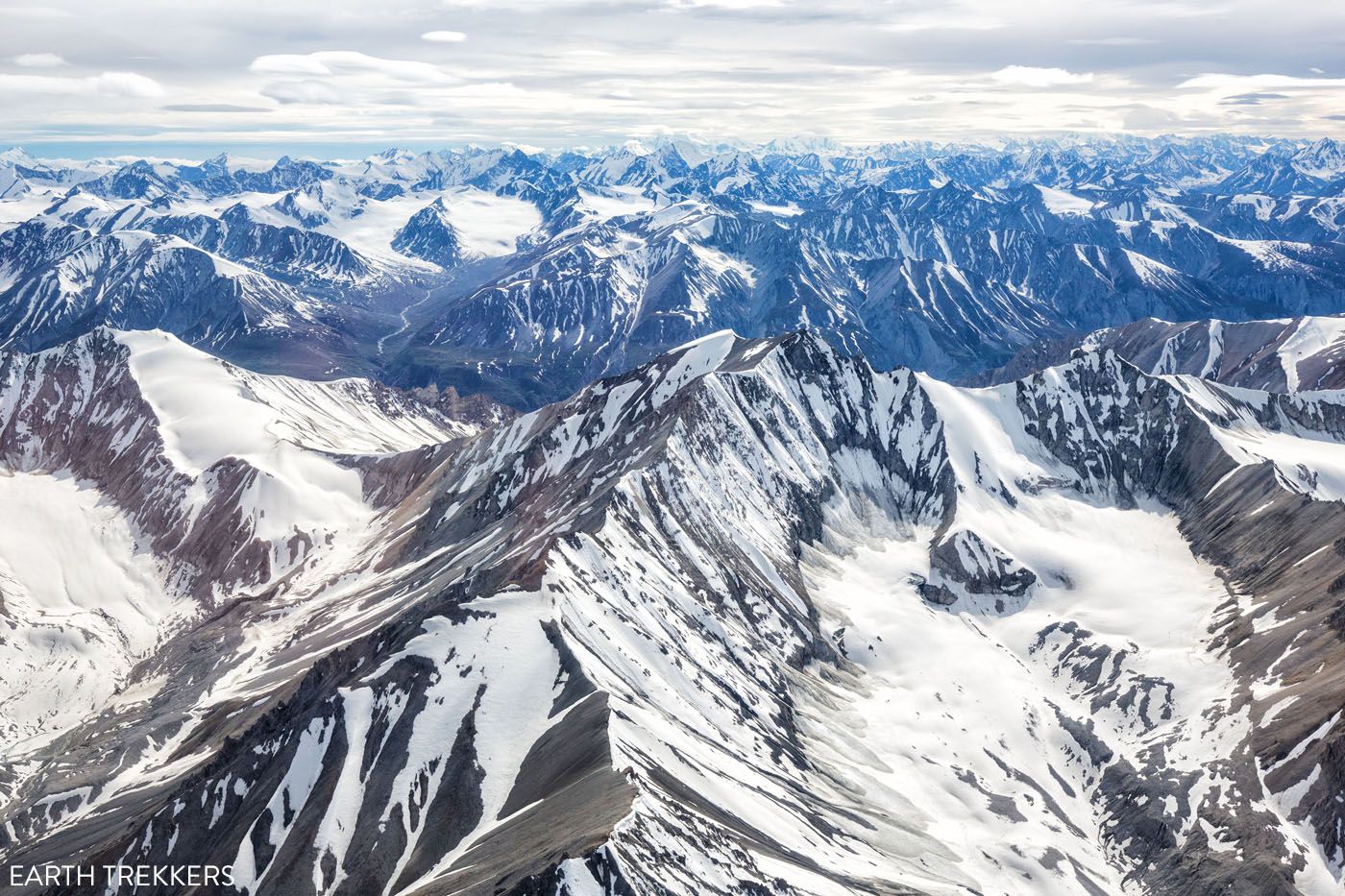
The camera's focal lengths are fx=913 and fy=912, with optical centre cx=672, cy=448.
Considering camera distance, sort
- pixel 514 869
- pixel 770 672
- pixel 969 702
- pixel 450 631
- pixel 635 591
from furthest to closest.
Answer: pixel 969 702
pixel 770 672
pixel 635 591
pixel 450 631
pixel 514 869

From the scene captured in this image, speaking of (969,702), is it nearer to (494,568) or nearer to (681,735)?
(681,735)

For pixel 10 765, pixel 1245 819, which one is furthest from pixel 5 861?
pixel 1245 819

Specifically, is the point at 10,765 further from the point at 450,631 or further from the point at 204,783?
the point at 450,631

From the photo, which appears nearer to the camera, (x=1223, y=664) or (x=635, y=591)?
(x=635, y=591)

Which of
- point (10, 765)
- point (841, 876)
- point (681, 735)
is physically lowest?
point (10, 765)

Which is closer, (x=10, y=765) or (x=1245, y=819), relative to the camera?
(x=1245, y=819)

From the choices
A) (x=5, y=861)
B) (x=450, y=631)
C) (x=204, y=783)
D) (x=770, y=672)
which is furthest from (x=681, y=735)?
(x=5, y=861)

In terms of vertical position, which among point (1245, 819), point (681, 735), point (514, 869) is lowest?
point (1245, 819)

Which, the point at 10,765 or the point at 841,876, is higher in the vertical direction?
the point at 841,876

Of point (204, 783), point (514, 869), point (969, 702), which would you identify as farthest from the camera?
point (969, 702)
